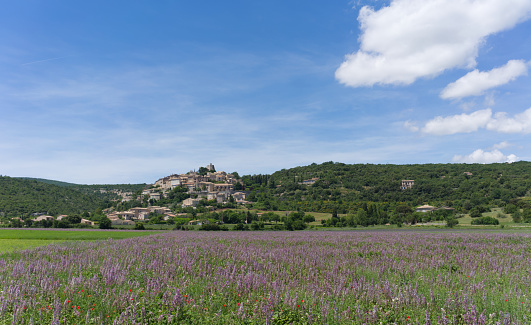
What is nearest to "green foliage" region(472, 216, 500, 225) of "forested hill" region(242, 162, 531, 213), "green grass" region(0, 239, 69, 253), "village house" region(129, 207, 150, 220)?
"forested hill" region(242, 162, 531, 213)

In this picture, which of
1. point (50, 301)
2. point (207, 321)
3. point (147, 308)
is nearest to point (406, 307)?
point (207, 321)

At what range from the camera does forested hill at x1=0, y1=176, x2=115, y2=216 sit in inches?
4058

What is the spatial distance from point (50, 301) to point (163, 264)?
12.4ft

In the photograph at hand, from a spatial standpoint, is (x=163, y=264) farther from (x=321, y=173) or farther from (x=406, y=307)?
(x=321, y=173)

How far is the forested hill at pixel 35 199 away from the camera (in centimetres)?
10306

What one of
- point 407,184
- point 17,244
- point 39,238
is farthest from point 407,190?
point 17,244

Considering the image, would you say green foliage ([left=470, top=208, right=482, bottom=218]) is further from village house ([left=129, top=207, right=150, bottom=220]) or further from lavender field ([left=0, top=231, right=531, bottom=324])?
village house ([left=129, top=207, right=150, bottom=220])

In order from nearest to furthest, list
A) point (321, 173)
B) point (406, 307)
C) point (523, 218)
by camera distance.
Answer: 1. point (406, 307)
2. point (523, 218)
3. point (321, 173)

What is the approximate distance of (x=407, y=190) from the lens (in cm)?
13575

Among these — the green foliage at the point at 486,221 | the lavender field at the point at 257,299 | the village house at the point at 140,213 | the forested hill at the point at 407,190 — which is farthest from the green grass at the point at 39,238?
the village house at the point at 140,213

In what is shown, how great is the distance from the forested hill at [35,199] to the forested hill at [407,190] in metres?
76.3

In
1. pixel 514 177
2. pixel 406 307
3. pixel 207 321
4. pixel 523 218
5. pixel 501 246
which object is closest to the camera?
pixel 207 321

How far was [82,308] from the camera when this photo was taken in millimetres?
5422

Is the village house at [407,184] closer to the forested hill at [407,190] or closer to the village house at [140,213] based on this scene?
the forested hill at [407,190]
